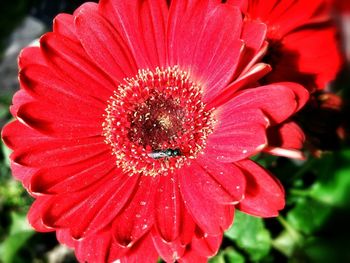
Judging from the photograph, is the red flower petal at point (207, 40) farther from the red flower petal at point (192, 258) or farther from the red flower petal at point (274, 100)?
the red flower petal at point (192, 258)

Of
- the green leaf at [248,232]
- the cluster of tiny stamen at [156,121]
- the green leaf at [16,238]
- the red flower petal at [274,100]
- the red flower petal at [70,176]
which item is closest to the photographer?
the red flower petal at [274,100]

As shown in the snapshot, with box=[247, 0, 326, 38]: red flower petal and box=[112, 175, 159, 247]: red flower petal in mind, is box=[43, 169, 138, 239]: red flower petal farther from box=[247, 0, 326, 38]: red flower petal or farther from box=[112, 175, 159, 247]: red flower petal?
box=[247, 0, 326, 38]: red flower petal

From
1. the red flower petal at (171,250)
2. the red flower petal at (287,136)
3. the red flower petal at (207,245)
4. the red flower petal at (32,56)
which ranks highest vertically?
the red flower petal at (32,56)

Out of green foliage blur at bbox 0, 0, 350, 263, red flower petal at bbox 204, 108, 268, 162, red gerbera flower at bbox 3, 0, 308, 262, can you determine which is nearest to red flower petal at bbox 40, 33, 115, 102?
red gerbera flower at bbox 3, 0, 308, 262

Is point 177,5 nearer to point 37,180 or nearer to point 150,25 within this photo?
point 150,25

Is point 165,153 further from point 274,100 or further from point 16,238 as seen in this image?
point 16,238

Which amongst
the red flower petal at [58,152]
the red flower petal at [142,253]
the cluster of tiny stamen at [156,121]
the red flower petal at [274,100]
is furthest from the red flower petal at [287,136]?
the red flower petal at [58,152]

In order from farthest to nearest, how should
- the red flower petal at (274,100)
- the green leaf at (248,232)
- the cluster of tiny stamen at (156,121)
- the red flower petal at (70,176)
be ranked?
1. the green leaf at (248,232)
2. the cluster of tiny stamen at (156,121)
3. the red flower petal at (70,176)
4. the red flower petal at (274,100)

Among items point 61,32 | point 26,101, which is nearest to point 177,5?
point 61,32
